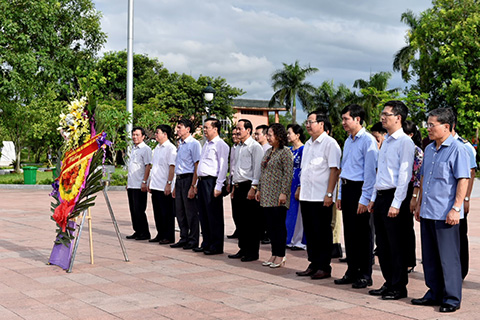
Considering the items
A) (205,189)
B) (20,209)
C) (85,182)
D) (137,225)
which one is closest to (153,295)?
(85,182)

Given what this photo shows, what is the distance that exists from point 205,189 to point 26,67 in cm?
1910

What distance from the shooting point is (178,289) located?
20.3 feet

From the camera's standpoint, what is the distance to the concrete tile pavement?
5.23 meters

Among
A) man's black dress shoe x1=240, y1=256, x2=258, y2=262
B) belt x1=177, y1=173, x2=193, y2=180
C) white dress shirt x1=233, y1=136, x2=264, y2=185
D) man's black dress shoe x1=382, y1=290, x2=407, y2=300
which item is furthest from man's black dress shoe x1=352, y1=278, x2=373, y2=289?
belt x1=177, y1=173, x2=193, y2=180

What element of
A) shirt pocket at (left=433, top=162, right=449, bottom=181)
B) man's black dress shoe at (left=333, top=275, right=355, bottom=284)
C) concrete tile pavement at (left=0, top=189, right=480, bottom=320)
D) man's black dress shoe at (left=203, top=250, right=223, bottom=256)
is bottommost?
concrete tile pavement at (left=0, top=189, right=480, bottom=320)

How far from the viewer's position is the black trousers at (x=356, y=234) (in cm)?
637

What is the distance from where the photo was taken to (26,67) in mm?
25125

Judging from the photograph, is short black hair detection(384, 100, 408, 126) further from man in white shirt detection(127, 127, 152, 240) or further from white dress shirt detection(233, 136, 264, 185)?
man in white shirt detection(127, 127, 152, 240)

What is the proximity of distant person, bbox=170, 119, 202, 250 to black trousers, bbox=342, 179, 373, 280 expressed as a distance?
9.84ft

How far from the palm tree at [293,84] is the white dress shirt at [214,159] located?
4991 cm

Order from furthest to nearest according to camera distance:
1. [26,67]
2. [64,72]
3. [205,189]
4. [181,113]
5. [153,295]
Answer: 1. [181,113]
2. [64,72]
3. [26,67]
4. [205,189]
5. [153,295]

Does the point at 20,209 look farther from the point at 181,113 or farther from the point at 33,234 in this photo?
the point at 181,113

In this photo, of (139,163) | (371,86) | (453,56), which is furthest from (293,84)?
(139,163)

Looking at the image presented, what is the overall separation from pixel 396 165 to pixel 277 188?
2.02m
